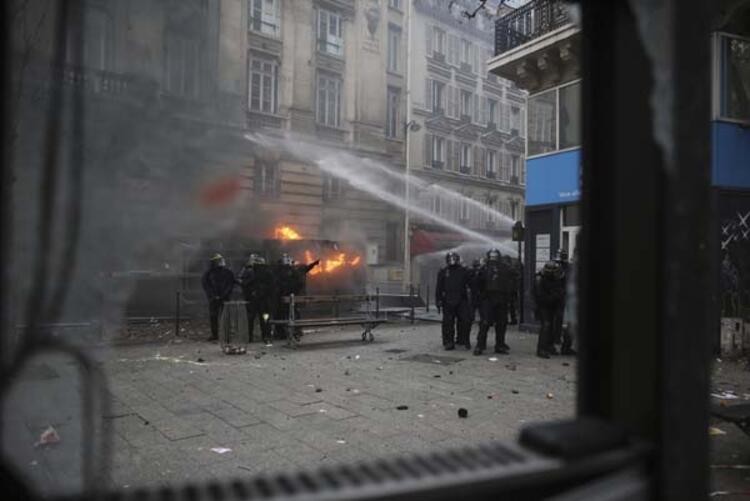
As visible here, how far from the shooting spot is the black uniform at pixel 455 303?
1065 cm

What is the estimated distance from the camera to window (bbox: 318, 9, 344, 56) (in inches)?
1072

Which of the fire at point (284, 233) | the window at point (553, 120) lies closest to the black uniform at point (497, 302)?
the window at point (553, 120)

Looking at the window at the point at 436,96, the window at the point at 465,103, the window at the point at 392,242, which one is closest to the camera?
the window at the point at 392,242

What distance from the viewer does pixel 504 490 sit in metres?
1.25

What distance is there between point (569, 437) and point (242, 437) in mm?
4090

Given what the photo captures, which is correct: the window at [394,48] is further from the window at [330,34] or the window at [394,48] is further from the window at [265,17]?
the window at [265,17]

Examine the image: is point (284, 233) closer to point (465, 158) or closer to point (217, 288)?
point (217, 288)

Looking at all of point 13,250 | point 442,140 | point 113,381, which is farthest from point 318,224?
point 13,250

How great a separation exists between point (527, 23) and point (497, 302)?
807 cm

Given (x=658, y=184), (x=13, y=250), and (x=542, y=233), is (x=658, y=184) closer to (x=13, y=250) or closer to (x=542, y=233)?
(x=13, y=250)

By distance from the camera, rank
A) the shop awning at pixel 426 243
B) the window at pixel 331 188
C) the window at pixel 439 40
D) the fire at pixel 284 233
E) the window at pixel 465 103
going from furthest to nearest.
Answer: the window at pixel 465 103 < the window at pixel 439 40 < the shop awning at pixel 426 243 < the window at pixel 331 188 < the fire at pixel 284 233

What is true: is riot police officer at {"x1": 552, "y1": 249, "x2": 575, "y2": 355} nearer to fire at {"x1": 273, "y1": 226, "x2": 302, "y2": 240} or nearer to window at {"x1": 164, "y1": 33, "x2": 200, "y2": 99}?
window at {"x1": 164, "y1": 33, "x2": 200, "y2": 99}

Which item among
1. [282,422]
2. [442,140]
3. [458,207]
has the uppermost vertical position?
[442,140]

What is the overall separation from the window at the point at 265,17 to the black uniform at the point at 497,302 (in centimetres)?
1791
